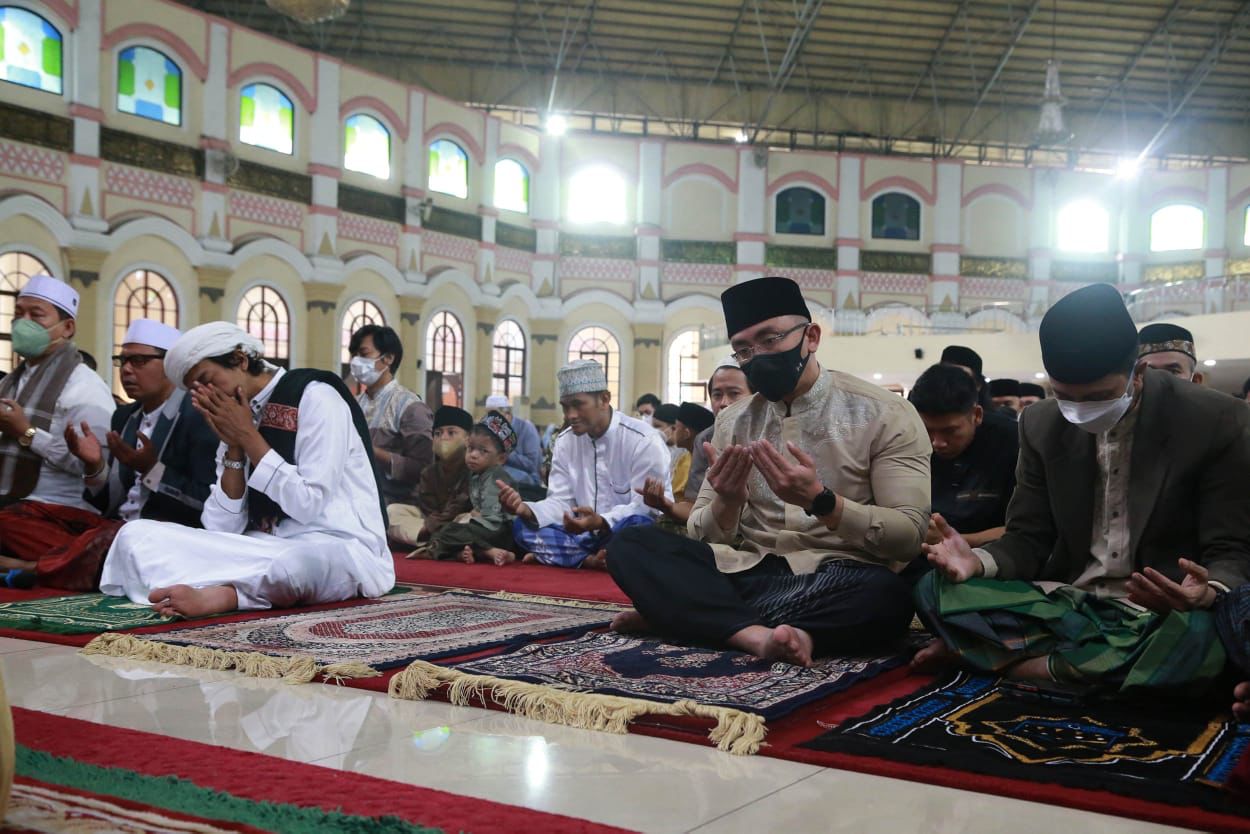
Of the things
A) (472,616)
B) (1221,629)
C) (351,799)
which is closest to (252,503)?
(472,616)

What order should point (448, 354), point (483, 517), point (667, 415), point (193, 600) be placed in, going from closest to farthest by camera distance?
1. point (193, 600)
2. point (483, 517)
3. point (667, 415)
4. point (448, 354)

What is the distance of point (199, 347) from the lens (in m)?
3.54

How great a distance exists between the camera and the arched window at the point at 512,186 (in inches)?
656

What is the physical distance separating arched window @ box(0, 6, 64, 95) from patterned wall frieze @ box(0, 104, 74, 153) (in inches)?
10.5

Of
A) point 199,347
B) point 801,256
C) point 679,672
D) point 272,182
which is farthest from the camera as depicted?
point 801,256

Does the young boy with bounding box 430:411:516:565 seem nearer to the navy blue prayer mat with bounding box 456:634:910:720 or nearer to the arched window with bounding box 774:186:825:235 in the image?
the navy blue prayer mat with bounding box 456:634:910:720

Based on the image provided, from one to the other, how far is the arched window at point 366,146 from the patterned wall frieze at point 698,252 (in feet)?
15.1

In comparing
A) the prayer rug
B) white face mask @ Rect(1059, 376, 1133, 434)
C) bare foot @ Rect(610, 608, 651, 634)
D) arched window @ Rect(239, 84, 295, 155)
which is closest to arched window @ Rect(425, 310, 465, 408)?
arched window @ Rect(239, 84, 295, 155)

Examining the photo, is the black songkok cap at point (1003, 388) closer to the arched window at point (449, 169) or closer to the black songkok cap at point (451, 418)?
the black songkok cap at point (451, 418)

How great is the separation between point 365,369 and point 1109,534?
4243mm

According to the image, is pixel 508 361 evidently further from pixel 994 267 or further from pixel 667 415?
pixel 667 415

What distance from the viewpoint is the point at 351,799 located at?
167cm

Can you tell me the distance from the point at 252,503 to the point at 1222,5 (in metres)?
17.2

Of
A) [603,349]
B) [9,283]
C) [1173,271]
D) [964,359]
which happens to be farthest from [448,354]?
[964,359]
